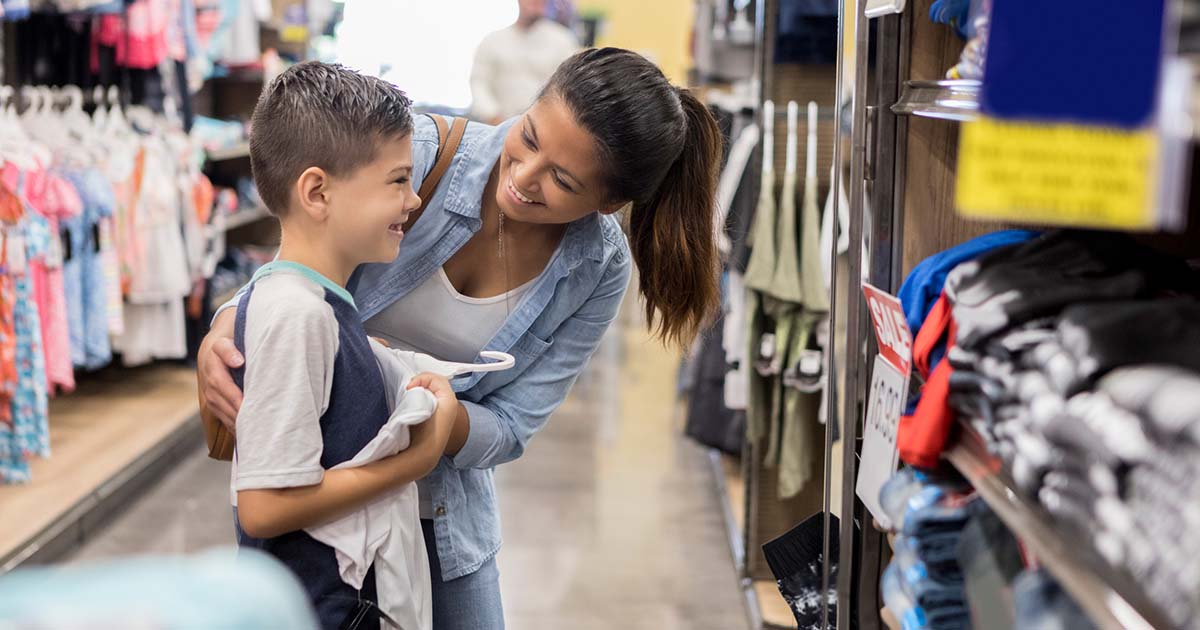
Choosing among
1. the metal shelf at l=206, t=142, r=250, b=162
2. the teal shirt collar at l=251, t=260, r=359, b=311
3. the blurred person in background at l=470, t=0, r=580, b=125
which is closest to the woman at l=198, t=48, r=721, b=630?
the teal shirt collar at l=251, t=260, r=359, b=311

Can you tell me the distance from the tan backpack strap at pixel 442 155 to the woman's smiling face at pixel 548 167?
130 millimetres

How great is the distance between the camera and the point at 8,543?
3646 mm

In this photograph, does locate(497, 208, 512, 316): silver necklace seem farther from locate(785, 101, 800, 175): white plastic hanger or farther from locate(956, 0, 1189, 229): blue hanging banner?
locate(785, 101, 800, 175): white plastic hanger

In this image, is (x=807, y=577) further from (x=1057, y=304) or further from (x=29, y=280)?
(x=29, y=280)

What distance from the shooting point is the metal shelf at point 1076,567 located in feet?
2.99

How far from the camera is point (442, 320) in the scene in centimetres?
198

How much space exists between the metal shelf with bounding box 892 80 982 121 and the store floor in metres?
2.36

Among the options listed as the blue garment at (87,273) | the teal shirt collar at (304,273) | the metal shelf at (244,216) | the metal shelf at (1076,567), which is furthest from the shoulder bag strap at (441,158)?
the metal shelf at (244,216)

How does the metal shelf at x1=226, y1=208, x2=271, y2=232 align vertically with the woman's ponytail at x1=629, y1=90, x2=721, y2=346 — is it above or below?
below

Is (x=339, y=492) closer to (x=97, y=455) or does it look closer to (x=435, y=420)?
(x=435, y=420)

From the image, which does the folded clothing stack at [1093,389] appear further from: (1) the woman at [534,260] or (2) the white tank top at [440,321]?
(2) the white tank top at [440,321]

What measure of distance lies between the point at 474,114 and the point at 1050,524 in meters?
6.47

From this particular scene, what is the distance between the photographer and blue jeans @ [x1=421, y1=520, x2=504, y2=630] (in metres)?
2.00

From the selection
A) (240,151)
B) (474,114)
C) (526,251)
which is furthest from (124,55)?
(526,251)
